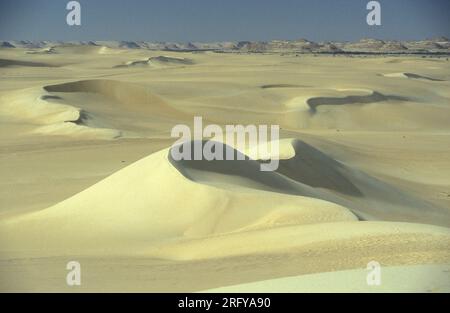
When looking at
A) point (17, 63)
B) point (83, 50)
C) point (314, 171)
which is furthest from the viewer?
point (83, 50)

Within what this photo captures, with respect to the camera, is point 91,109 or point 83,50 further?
point 83,50

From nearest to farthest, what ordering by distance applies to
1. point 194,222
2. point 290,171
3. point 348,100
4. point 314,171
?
point 194,222 < point 290,171 < point 314,171 < point 348,100

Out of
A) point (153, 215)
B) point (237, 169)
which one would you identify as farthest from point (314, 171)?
point (153, 215)

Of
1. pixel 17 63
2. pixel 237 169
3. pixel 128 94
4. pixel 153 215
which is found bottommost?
pixel 153 215

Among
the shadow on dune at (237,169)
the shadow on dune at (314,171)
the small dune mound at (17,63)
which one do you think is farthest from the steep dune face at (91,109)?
the small dune mound at (17,63)

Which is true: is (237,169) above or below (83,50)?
below

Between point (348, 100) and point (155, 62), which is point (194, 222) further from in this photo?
point (155, 62)

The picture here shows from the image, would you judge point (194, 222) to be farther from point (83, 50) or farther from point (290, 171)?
point (83, 50)
